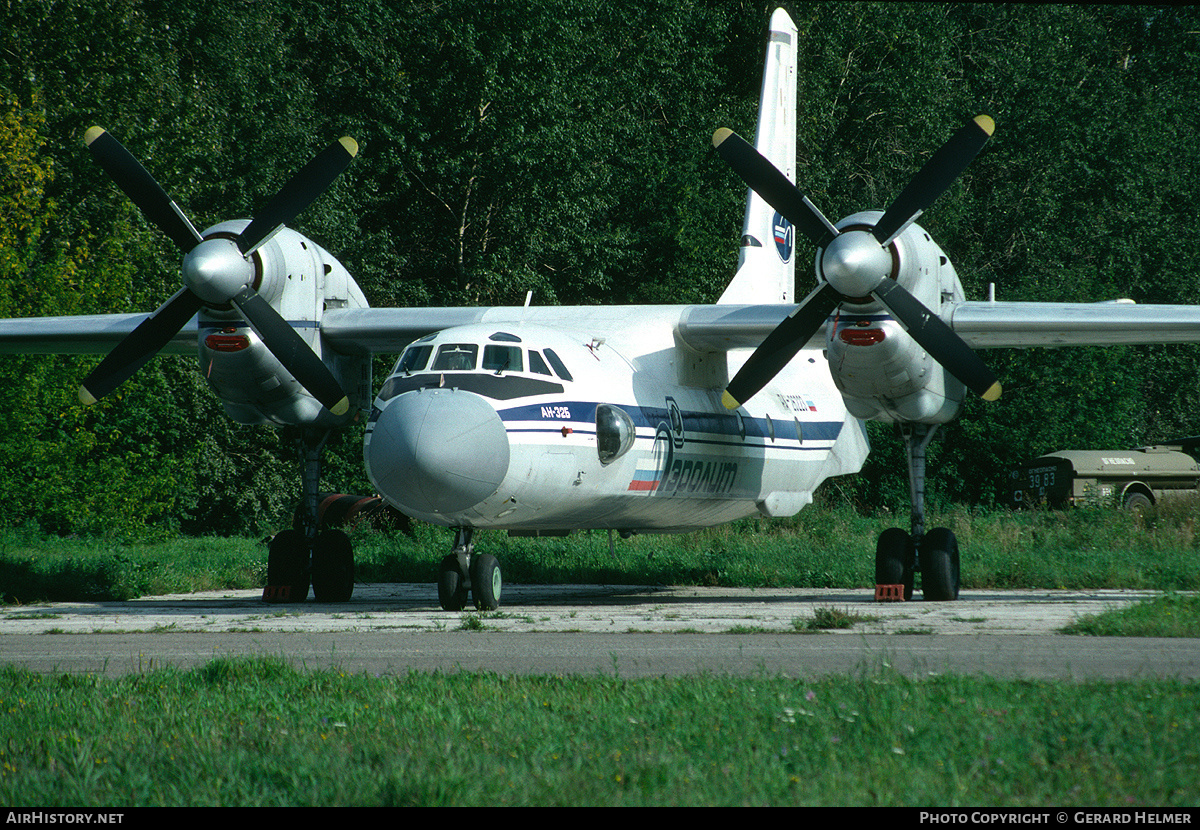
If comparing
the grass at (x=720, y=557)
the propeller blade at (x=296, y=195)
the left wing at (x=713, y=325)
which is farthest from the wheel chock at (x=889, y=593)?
the propeller blade at (x=296, y=195)

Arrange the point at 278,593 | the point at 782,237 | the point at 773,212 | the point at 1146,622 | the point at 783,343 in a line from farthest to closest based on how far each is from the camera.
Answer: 1. the point at 782,237
2. the point at 773,212
3. the point at 278,593
4. the point at 783,343
5. the point at 1146,622

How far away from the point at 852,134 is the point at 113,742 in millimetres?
34235

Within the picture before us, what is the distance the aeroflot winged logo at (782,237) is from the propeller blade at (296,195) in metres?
8.33

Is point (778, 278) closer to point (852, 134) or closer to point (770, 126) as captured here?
point (770, 126)

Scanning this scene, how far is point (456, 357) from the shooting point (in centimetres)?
1193

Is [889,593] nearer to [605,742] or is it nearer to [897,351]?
[897,351]

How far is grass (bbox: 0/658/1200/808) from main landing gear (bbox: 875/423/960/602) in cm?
709

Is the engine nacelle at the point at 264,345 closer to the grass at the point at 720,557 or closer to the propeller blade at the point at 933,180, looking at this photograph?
the grass at the point at 720,557

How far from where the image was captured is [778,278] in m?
19.4

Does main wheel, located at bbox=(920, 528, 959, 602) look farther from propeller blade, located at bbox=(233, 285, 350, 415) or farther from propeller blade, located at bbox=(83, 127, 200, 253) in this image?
propeller blade, located at bbox=(83, 127, 200, 253)

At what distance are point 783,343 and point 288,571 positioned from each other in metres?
6.95

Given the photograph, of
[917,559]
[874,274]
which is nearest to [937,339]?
[874,274]

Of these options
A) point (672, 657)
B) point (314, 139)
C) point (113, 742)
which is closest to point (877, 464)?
point (314, 139)
